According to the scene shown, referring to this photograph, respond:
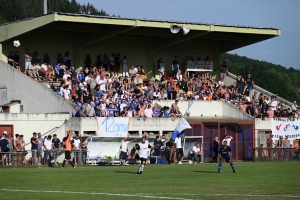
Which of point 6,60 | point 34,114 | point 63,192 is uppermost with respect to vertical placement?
point 6,60

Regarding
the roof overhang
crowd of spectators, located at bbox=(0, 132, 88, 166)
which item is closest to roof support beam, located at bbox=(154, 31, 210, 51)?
the roof overhang

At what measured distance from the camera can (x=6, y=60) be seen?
4450 cm

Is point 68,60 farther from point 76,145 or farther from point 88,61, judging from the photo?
point 76,145

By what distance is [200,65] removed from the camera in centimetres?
5353

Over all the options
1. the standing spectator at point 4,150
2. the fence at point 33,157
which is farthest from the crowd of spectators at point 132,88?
the standing spectator at point 4,150

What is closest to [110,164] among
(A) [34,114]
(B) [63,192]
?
(A) [34,114]

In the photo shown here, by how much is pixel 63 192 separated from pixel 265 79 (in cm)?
11074

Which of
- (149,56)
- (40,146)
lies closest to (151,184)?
(40,146)

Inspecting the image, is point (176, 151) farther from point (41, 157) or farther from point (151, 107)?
point (41, 157)

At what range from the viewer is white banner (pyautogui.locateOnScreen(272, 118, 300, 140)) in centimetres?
4700

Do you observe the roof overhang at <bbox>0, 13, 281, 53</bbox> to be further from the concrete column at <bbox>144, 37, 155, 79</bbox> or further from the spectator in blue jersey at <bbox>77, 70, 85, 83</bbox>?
the spectator in blue jersey at <bbox>77, 70, 85, 83</bbox>

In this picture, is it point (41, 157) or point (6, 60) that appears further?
point (6, 60)

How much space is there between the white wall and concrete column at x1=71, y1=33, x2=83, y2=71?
843 centimetres

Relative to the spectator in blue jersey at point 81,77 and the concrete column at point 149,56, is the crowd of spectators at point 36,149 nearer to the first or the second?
the spectator in blue jersey at point 81,77
